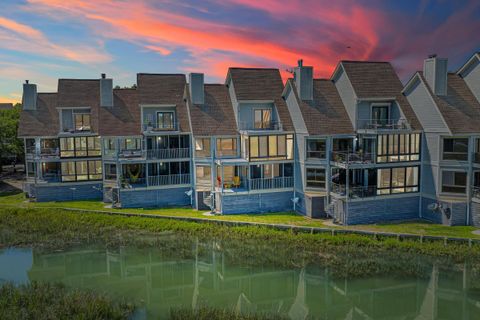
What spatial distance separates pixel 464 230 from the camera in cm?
2777

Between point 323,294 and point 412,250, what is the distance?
281 inches

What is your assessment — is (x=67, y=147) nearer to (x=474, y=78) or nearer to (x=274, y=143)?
(x=274, y=143)

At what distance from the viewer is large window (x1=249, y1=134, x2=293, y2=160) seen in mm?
33406

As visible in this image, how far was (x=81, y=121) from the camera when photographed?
39469mm

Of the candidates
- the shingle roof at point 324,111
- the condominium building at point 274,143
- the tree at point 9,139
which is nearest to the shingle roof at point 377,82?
the condominium building at point 274,143

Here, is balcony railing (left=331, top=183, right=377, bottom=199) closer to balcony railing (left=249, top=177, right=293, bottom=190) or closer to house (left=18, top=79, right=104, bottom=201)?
balcony railing (left=249, top=177, right=293, bottom=190)

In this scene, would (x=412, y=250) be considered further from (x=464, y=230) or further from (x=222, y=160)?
(x=222, y=160)

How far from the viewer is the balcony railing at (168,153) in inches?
1393

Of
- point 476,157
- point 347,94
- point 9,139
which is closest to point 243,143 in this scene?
point 347,94

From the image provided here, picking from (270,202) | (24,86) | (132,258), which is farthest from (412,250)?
(24,86)

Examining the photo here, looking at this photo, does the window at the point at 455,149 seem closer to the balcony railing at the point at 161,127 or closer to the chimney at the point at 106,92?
the balcony railing at the point at 161,127

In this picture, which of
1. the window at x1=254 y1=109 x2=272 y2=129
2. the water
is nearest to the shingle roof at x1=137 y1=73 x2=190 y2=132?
the window at x1=254 y1=109 x2=272 y2=129

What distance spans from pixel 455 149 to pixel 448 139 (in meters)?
0.82

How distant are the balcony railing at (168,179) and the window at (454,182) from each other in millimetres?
19220
